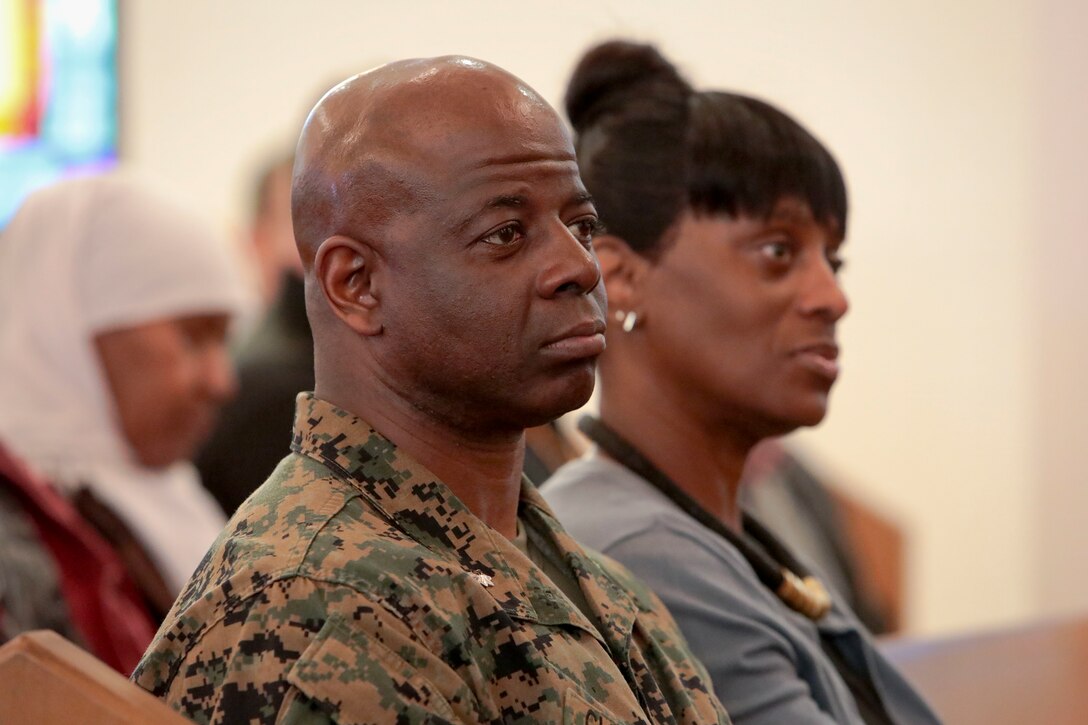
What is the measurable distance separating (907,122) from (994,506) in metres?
1.26

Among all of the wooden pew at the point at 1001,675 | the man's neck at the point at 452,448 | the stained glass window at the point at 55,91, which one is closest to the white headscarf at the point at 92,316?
the wooden pew at the point at 1001,675

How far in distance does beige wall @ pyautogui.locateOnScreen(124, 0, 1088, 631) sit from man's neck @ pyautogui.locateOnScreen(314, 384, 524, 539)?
3403mm

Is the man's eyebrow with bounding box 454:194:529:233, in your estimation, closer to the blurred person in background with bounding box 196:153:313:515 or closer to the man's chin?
the man's chin

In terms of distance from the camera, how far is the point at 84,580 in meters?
2.11

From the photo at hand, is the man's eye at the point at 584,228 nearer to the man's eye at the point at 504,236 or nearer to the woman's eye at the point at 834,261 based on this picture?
the man's eye at the point at 504,236

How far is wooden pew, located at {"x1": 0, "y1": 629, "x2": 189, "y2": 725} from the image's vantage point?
0.92m

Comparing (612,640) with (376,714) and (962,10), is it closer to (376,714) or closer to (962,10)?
(376,714)

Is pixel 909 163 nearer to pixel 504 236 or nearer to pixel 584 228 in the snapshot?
pixel 584 228

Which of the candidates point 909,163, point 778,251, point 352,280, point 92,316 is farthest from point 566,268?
point 909,163

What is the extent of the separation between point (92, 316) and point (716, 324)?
4.36ft

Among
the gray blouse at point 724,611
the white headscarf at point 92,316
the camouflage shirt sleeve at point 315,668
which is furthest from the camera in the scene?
the white headscarf at point 92,316

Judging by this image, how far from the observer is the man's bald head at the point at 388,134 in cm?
104

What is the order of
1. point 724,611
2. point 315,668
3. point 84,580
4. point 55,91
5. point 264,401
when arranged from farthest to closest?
point 55,91 < point 264,401 < point 84,580 < point 724,611 < point 315,668

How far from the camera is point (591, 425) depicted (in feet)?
5.24
